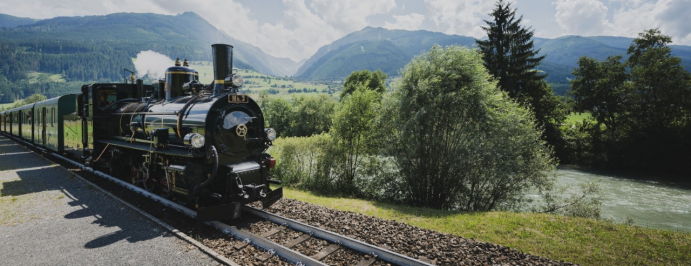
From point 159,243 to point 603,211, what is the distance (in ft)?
64.6

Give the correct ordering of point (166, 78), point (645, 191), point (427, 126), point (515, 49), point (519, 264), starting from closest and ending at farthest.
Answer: point (519, 264) < point (166, 78) < point (427, 126) < point (645, 191) < point (515, 49)

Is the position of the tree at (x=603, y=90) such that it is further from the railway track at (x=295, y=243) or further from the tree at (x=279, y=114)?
the tree at (x=279, y=114)

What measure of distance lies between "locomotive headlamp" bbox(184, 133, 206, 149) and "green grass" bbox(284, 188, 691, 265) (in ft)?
18.2

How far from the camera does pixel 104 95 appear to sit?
12352mm

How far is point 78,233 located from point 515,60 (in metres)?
35.9

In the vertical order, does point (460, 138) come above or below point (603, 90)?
below

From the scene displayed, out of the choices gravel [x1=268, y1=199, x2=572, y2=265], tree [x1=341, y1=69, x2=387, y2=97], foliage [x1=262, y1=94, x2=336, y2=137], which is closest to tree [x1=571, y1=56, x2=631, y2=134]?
tree [x1=341, y1=69, x2=387, y2=97]

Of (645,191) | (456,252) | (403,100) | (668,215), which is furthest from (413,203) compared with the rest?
(645,191)

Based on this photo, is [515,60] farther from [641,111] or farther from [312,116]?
[312,116]

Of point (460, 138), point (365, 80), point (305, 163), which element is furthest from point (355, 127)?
point (365, 80)

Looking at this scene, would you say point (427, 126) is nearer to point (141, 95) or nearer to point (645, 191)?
point (141, 95)

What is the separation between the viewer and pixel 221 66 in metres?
8.63

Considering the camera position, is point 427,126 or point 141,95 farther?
point 427,126

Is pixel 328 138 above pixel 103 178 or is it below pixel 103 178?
above
